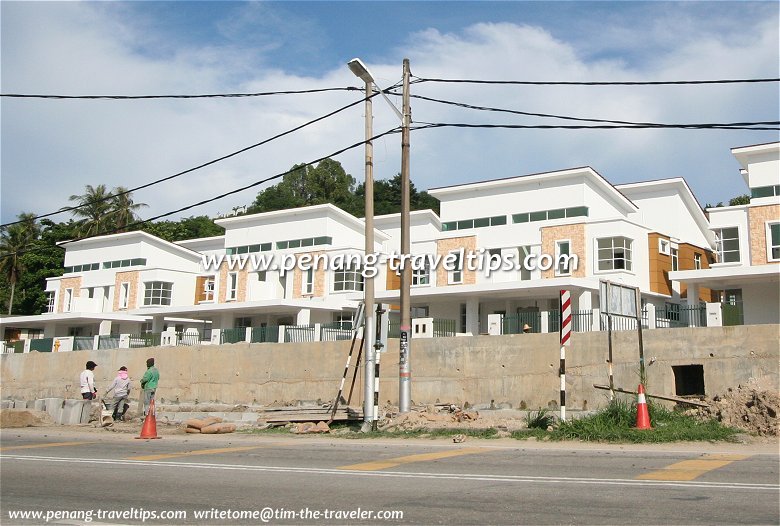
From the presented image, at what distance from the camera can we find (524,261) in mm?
40531

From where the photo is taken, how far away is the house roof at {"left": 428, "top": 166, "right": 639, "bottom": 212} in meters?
41.1

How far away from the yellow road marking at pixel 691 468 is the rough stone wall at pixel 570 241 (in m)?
27.2

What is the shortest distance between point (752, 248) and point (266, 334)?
73.7ft

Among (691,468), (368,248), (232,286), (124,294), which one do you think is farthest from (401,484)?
(124,294)

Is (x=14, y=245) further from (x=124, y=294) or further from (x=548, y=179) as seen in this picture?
(x=548, y=179)

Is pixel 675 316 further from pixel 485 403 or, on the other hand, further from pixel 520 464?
pixel 520 464

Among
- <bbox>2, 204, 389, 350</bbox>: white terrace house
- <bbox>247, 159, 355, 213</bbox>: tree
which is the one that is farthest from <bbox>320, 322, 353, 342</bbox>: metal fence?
<bbox>247, 159, 355, 213</bbox>: tree

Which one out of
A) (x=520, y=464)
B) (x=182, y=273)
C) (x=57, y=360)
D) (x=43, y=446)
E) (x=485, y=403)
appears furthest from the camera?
(x=182, y=273)

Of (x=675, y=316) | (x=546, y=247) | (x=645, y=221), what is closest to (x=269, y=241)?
(x=546, y=247)

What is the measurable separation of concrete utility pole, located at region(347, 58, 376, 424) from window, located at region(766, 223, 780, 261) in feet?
76.6

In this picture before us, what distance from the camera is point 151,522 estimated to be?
24.0ft

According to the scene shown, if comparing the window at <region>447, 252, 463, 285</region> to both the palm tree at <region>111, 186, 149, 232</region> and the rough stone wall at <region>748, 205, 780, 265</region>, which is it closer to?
the rough stone wall at <region>748, 205, 780, 265</region>

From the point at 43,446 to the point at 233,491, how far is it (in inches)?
320

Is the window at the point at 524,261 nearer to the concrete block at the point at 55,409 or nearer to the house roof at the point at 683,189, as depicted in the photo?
the house roof at the point at 683,189
